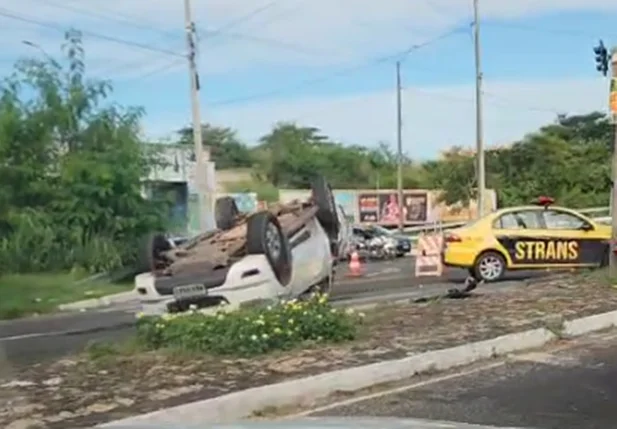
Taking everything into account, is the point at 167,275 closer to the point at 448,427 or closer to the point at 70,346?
the point at 70,346

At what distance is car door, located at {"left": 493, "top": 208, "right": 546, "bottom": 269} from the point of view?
21.4 m

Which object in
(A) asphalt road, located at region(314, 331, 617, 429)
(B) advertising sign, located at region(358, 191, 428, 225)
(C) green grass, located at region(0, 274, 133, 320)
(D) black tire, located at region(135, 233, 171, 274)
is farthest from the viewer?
(B) advertising sign, located at region(358, 191, 428, 225)

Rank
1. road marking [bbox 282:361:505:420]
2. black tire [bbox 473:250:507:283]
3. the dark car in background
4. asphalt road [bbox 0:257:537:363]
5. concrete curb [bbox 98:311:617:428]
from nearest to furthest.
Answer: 1. concrete curb [bbox 98:311:617:428]
2. road marking [bbox 282:361:505:420]
3. asphalt road [bbox 0:257:537:363]
4. black tire [bbox 473:250:507:283]
5. the dark car in background

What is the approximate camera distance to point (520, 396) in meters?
8.58

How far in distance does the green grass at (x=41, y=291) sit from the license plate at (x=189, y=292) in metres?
6.83

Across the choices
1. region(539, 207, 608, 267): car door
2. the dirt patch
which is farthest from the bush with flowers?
region(539, 207, 608, 267): car door

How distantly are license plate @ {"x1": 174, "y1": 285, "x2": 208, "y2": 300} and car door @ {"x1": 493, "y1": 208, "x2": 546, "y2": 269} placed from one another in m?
8.84

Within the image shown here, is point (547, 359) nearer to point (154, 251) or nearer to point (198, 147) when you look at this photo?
point (154, 251)

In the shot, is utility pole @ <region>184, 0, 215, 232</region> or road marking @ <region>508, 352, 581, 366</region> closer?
road marking @ <region>508, 352, 581, 366</region>

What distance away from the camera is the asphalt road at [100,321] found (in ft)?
43.9

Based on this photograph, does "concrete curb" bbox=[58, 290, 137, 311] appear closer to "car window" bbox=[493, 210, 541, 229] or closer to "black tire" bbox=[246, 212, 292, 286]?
"car window" bbox=[493, 210, 541, 229]

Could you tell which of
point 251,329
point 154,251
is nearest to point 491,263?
point 154,251

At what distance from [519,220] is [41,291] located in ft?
32.8

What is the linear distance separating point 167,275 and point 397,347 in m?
5.05
